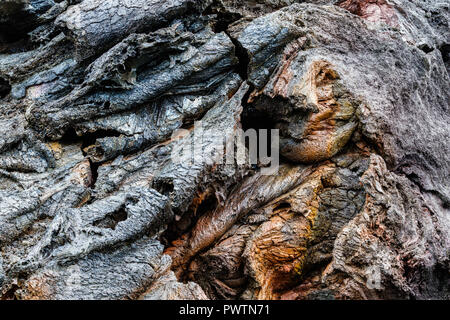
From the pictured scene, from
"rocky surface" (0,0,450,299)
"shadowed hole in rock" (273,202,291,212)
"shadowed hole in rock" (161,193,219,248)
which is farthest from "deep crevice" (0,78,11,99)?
"shadowed hole in rock" (273,202,291,212)

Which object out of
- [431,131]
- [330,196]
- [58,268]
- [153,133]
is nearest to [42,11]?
[153,133]

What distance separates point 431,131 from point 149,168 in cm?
711

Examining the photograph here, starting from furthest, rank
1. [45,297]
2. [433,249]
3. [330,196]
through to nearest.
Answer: [330,196]
[433,249]
[45,297]

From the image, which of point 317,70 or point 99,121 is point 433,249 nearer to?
point 317,70

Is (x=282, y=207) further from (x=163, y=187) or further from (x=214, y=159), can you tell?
(x=163, y=187)

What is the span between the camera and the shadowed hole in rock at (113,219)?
25.4ft

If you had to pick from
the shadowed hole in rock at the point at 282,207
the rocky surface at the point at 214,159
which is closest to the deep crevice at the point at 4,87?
the rocky surface at the point at 214,159

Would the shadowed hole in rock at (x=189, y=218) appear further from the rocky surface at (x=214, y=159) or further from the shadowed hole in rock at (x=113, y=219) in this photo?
the shadowed hole in rock at (x=113, y=219)

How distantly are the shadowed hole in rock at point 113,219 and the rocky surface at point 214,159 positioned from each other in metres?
0.03

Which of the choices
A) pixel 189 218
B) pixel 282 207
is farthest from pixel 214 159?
pixel 282 207

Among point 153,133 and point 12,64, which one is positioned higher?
point 12,64

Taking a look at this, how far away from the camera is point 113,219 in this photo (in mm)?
7887

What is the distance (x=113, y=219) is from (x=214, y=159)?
2363 mm

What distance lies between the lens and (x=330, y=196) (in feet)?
29.6
